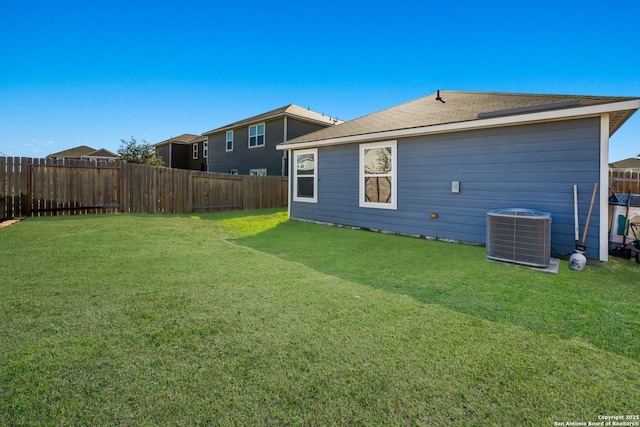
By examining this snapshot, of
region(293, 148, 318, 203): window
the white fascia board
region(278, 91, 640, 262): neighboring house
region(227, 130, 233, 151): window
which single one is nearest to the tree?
region(227, 130, 233, 151): window

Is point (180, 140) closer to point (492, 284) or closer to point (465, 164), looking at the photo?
point (465, 164)

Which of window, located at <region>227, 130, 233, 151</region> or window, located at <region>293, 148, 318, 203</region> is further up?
window, located at <region>227, 130, 233, 151</region>

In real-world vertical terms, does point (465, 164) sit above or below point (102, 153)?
below

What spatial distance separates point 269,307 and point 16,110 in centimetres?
2180

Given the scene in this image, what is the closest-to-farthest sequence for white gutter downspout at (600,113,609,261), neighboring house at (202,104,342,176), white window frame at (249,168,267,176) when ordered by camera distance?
white gutter downspout at (600,113,609,261) < neighboring house at (202,104,342,176) < white window frame at (249,168,267,176)

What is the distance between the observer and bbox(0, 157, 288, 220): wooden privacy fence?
7691 millimetres

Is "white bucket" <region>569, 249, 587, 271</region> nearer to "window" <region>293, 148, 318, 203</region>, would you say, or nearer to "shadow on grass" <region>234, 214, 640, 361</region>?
"shadow on grass" <region>234, 214, 640, 361</region>

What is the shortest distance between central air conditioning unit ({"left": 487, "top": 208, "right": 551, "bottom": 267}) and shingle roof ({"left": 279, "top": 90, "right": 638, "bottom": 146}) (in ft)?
6.41

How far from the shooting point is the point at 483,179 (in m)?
5.50

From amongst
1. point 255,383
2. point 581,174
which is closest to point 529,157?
point 581,174

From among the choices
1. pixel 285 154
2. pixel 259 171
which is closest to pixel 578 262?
pixel 285 154

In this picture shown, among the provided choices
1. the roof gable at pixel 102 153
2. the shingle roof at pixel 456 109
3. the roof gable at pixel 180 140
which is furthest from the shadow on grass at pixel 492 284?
the roof gable at pixel 102 153

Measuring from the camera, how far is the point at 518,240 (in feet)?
13.9

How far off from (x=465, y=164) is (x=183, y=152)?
2744 centimetres
